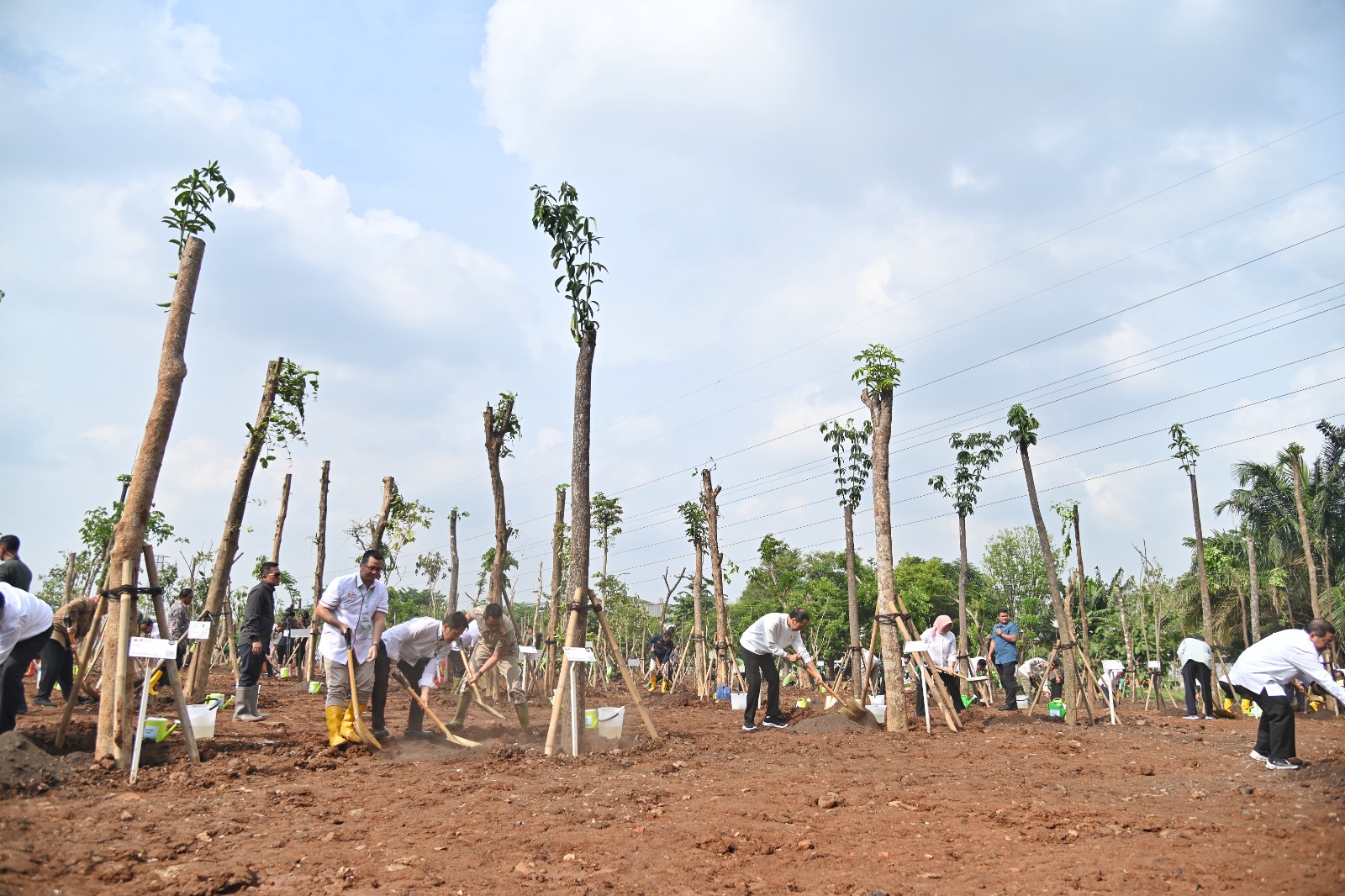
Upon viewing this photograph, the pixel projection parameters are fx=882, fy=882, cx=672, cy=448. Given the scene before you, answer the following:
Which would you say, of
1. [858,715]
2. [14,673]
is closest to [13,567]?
[14,673]

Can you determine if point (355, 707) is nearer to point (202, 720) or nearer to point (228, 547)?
point (202, 720)

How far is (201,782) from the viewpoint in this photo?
20.2ft

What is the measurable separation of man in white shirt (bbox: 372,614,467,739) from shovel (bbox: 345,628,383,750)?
2.03 ft

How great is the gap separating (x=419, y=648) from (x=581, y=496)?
2.28 m

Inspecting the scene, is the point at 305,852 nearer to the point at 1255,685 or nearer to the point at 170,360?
the point at 170,360

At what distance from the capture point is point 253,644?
933 cm

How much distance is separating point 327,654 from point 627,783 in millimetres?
3119

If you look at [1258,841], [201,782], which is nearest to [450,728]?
[201,782]

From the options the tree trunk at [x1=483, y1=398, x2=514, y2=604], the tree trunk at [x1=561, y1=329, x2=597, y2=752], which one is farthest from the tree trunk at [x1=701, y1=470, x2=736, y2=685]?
the tree trunk at [x1=561, y1=329, x2=597, y2=752]

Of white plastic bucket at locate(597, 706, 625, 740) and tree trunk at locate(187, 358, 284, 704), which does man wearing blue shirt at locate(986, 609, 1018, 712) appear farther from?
tree trunk at locate(187, 358, 284, 704)

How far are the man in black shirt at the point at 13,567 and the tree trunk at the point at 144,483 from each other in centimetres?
209

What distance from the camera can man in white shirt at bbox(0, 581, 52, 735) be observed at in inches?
258

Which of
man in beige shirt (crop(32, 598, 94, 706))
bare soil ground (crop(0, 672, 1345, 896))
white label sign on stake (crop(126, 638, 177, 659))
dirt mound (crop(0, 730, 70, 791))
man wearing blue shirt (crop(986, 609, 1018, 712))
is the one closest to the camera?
bare soil ground (crop(0, 672, 1345, 896))

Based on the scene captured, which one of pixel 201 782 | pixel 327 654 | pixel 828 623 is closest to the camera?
pixel 201 782
